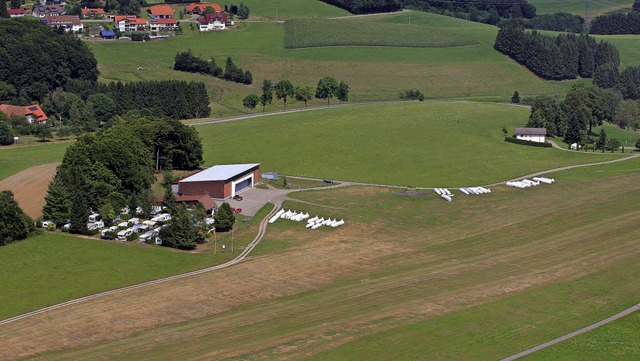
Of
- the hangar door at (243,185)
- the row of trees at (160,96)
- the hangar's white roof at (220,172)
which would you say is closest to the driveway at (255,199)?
the hangar door at (243,185)

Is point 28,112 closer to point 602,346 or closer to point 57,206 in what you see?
point 57,206

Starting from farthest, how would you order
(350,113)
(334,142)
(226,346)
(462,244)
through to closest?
1. (350,113)
2. (334,142)
3. (462,244)
4. (226,346)

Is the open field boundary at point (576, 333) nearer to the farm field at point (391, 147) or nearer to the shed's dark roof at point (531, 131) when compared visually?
the farm field at point (391, 147)

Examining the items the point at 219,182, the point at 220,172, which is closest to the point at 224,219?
the point at 219,182

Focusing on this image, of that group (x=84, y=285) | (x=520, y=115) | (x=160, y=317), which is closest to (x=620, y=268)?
(x=160, y=317)

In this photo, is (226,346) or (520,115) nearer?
(226,346)

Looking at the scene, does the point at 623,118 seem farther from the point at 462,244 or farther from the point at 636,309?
the point at 636,309

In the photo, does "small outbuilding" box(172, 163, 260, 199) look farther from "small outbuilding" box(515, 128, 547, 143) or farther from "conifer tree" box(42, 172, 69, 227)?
"small outbuilding" box(515, 128, 547, 143)
